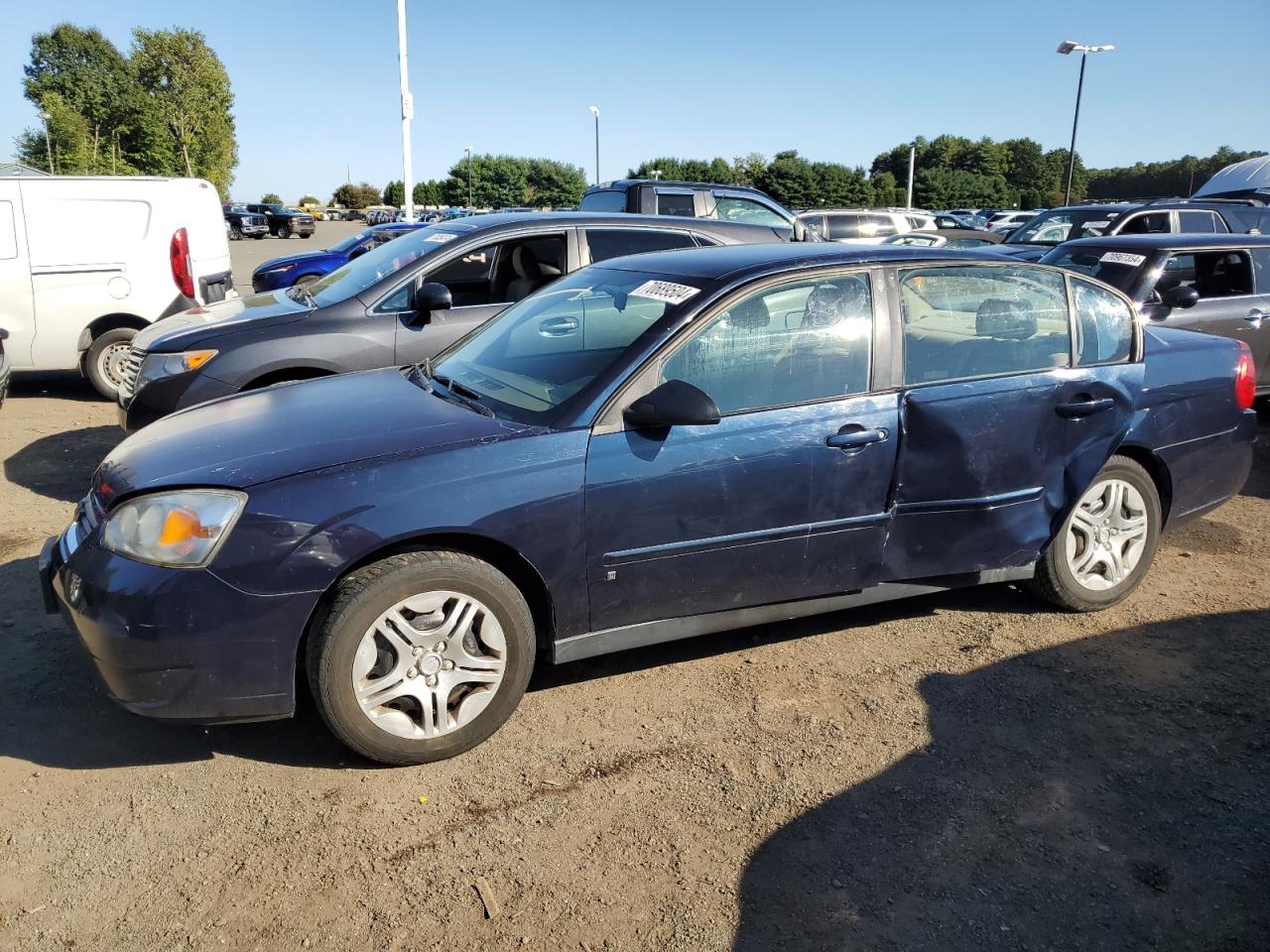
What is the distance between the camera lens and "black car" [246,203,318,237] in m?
45.5

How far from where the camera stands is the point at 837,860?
277cm

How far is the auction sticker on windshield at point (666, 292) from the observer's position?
12.0ft

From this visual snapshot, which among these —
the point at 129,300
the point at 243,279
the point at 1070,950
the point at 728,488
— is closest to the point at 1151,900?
the point at 1070,950

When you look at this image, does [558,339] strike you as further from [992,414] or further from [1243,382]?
[1243,382]

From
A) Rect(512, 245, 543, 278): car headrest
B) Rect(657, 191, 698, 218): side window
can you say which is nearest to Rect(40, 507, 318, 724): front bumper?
Rect(512, 245, 543, 278): car headrest

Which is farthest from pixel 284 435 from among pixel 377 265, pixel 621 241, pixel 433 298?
pixel 621 241

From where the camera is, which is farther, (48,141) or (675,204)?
(48,141)

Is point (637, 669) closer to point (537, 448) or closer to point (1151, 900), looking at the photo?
point (537, 448)

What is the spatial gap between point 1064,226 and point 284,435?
12.3 metres

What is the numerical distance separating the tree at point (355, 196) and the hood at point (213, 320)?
101 meters

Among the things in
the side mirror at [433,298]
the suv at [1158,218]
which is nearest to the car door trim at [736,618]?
the side mirror at [433,298]

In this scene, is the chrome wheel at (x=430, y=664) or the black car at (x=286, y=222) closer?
the chrome wheel at (x=430, y=664)

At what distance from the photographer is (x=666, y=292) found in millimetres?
3754

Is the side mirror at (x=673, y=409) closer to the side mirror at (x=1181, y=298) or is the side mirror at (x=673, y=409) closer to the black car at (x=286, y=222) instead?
the side mirror at (x=1181, y=298)
